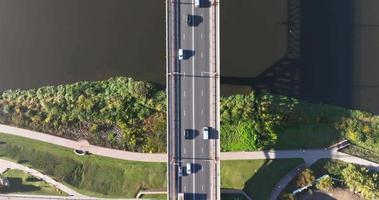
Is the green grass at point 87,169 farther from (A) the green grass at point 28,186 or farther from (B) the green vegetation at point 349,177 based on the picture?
(B) the green vegetation at point 349,177

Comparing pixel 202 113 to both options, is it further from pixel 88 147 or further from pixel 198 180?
pixel 88 147

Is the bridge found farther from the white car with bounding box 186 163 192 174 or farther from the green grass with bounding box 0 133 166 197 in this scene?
A: the green grass with bounding box 0 133 166 197

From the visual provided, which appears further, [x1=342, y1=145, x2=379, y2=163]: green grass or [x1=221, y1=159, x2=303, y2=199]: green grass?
[x1=342, y1=145, x2=379, y2=163]: green grass

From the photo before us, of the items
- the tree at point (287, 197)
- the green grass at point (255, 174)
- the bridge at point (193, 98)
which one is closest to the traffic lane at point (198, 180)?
the bridge at point (193, 98)

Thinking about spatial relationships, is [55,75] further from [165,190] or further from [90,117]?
[165,190]

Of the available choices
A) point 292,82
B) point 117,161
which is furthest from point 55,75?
point 292,82

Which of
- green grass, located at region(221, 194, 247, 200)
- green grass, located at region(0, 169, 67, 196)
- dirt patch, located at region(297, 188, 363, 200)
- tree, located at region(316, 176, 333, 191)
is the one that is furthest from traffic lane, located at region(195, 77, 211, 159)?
green grass, located at region(0, 169, 67, 196)

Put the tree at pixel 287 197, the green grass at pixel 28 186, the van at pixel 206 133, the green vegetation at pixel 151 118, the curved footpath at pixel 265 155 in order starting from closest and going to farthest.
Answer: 1. the van at pixel 206 133
2. the tree at pixel 287 197
3. the green grass at pixel 28 186
4. the curved footpath at pixel 265 155
5. the green vegetation at pixel 151 118
